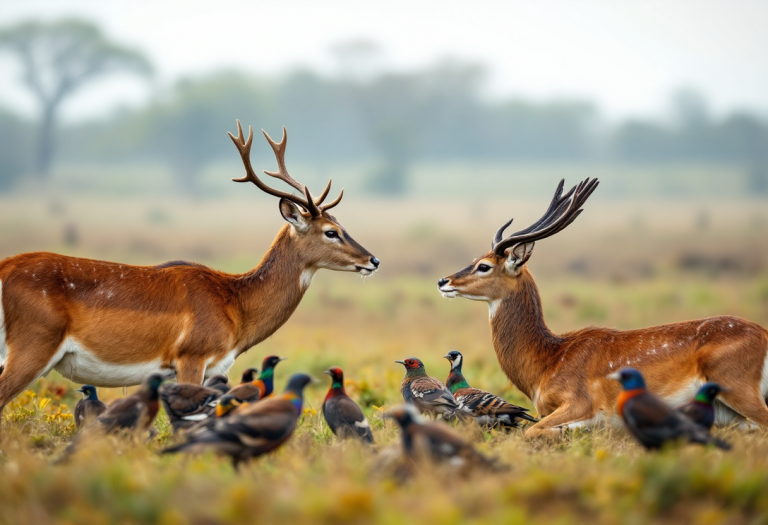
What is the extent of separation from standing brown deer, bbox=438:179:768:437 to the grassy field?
0.39m

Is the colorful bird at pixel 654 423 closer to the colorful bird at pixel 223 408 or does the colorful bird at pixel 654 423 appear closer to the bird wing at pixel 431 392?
the bird wing at pixel 431 392

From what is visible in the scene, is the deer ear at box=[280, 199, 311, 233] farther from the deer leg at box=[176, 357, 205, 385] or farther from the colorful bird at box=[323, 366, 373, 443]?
the colorful bird at box=[323, 366, 373, 443]

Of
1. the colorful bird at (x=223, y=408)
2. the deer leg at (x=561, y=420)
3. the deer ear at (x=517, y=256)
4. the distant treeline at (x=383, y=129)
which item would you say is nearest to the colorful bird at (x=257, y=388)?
the colorful bird at (x=223, y=408)

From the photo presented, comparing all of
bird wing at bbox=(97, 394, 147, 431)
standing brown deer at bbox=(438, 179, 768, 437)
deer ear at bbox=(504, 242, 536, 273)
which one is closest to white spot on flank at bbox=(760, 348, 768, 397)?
standing brown deer at bbox=(438, 179, 768, 437)

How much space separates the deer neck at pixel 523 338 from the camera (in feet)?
29.9

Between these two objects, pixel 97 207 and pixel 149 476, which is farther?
pixel 97 207

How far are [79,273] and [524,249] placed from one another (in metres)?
4.61

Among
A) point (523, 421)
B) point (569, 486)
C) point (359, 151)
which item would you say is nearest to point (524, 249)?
point (523, 421)

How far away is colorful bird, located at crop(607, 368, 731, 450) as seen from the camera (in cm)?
648

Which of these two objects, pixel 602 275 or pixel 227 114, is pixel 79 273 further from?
pixel 227 114

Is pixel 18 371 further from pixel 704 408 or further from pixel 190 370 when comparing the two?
pixel 704 408

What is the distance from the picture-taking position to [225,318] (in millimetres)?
8617

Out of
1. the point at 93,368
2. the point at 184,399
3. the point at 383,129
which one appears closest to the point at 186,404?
the point at 184,399

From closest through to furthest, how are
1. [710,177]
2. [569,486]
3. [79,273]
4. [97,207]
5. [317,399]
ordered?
1. [569,486]
2. [79,273]
3. [317,399]
4. [97,207]
5. [710,177]
